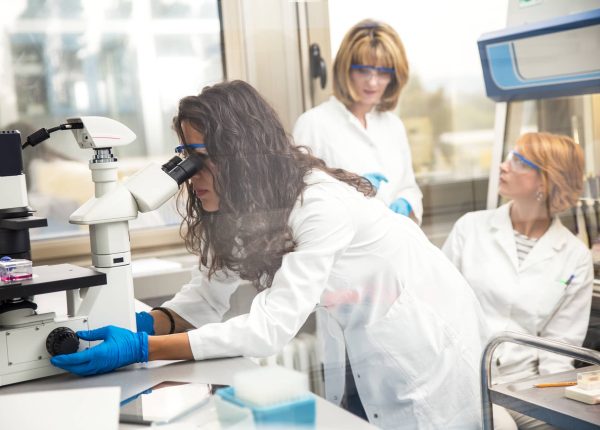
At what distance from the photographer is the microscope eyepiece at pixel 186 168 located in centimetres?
133

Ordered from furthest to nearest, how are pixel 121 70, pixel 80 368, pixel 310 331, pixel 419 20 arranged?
pixel 419 20 < pixel 310 331 < pixel 121 70 < pixel 80 368

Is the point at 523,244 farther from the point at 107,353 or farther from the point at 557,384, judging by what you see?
the point at 107,353

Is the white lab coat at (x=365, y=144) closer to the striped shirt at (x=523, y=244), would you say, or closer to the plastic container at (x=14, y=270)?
the striped shirt at (x=523, y=244)

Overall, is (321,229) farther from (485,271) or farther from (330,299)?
(485,271)

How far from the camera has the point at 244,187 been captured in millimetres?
1451

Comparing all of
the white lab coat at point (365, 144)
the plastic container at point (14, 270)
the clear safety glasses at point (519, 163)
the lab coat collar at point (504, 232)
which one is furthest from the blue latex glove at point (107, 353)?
the clear safety glasses at point (519, 163)

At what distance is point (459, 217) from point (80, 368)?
1.02m

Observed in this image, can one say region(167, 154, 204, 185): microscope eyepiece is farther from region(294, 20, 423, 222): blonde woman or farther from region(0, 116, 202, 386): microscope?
region(294, 20, 423, 222): blonde woman

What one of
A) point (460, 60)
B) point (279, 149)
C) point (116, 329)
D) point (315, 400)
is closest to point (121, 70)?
point (279, 149)

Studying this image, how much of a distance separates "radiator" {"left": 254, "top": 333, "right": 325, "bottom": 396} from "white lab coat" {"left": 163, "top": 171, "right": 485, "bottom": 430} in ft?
0.11

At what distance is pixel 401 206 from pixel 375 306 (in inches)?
10.8

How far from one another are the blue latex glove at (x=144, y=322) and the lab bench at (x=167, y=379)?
0.43 feet

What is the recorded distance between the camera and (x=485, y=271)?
1764mm

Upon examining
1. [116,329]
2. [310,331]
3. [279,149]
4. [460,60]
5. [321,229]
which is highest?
[460,60]
